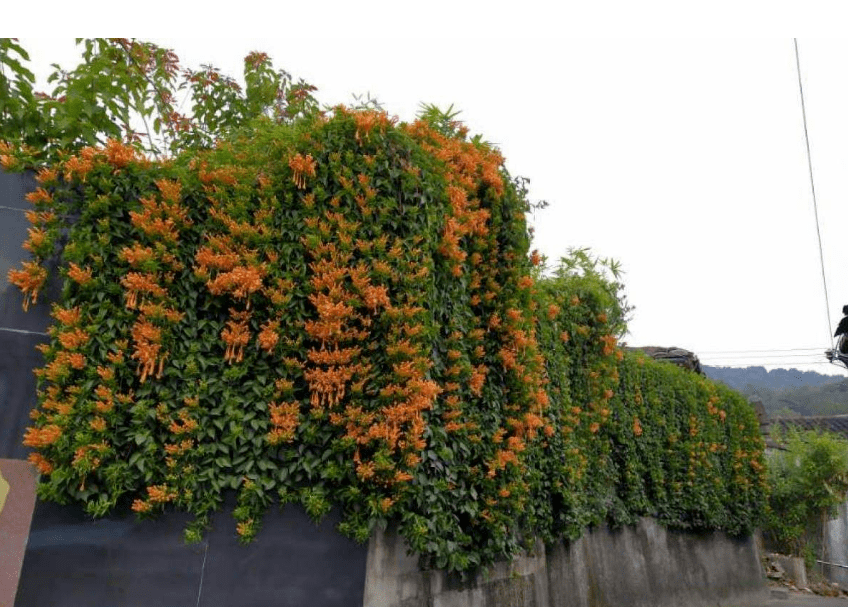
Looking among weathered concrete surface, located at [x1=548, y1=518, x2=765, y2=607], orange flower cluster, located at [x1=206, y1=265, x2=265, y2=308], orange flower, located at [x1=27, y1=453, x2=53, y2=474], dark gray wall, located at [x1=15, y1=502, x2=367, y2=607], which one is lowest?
weathered concrete surface, located at [x1=548, y1=518, x2=765, y2=607]

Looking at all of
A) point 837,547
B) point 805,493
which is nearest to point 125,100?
point 805,493

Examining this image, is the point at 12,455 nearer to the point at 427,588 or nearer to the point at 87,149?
the point at 87,149

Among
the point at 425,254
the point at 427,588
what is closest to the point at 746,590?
the point at 427,588

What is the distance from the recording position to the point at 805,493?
17.9 m

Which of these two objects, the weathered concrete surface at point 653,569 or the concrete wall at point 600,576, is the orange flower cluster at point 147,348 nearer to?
the concrete wall at point 600,576

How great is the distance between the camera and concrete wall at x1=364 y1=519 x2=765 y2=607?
5.31 m

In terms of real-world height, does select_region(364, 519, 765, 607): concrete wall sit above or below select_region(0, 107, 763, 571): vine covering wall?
below

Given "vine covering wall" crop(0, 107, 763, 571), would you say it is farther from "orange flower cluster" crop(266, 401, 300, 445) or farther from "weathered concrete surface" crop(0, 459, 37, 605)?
"weathered concrete surface" crop(0, 459, 37, 605)

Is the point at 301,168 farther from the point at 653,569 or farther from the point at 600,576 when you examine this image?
the point at 653,569

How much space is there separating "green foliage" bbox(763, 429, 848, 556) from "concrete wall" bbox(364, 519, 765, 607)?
2.71 meters

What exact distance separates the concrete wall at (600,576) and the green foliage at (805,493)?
2.71 metres

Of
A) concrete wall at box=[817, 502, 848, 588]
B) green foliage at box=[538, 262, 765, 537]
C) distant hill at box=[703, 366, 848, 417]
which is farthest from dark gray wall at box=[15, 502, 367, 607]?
distant hill at box=[703, 366, 848, 417]

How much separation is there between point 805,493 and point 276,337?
55.7ft

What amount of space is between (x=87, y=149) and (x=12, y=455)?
218 centimetres
